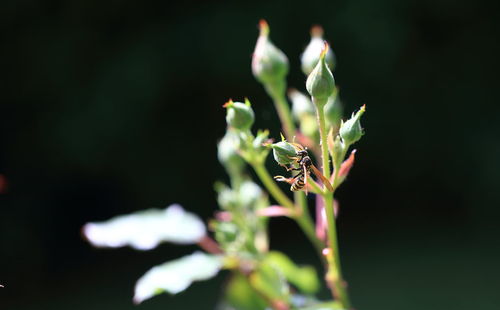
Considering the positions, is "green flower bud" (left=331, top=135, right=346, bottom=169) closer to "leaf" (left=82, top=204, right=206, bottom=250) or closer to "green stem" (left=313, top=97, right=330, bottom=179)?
"green stem" (left=313, top=97, right=330, bottom=179)

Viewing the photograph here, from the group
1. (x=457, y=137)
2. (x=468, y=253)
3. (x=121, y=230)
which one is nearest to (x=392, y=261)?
(x=468, y=253)

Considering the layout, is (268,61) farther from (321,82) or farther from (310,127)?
(321,82)

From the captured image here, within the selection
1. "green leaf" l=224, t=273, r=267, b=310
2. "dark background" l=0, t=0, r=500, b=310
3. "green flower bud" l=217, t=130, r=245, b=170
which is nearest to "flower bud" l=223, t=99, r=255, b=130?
"green flower bud" l=217, t=130, r=245, b=170

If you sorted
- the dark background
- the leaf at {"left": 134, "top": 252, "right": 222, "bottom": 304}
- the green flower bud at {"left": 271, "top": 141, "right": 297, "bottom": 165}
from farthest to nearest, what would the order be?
the dark background → the leaf at {"left": 134, "top": 252, "right": 222, "bottom": 304} → the green flower bud at {"left": 271, "top": 141, "right": 297, "bottom": 165}

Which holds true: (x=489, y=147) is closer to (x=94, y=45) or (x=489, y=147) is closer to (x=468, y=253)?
(x=468, y=253)

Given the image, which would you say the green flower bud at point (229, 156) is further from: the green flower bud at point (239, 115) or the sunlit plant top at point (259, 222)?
the green flower bud at point (239, 115)

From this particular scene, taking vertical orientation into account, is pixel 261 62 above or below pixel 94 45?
below
